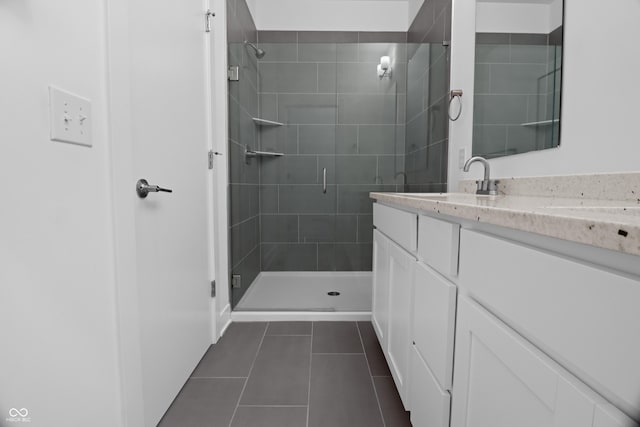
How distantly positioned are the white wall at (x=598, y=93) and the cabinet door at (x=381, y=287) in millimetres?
711

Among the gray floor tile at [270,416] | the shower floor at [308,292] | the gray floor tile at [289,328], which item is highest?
the shower floor at [308,292]

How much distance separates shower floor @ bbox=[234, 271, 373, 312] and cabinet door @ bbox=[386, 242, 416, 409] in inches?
35.0

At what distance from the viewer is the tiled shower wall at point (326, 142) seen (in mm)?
2891

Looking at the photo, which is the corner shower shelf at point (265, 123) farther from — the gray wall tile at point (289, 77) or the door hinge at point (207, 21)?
the door hinge at point (207, 21)

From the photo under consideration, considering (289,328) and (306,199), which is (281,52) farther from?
(289,328)

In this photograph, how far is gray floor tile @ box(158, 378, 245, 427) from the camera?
1189mm

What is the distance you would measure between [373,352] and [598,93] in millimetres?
1475

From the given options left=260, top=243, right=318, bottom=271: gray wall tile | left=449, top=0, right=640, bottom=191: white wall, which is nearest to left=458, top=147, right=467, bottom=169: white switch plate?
left=449, top=0, right=640, bottom=191: white wall

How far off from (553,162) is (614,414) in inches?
42.5

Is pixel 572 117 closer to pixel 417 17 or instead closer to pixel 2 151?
pixel 2 151

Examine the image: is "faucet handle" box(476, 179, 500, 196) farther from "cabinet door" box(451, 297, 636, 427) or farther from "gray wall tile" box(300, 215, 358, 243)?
"gray wall tile" box(300, 215, 358, 243)

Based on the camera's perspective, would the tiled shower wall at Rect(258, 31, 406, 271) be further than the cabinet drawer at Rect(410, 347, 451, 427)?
Yes

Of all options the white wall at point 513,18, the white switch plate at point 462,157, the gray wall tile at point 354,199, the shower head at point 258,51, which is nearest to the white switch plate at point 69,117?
the white wall at point 513,18

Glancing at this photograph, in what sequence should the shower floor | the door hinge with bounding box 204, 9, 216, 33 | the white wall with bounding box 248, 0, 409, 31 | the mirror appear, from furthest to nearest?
the white wall with bounding box 248, 0, 409, 31 → the shower floor → the door hinge with bounding box 204, 9, 216, 33 → the mirror
